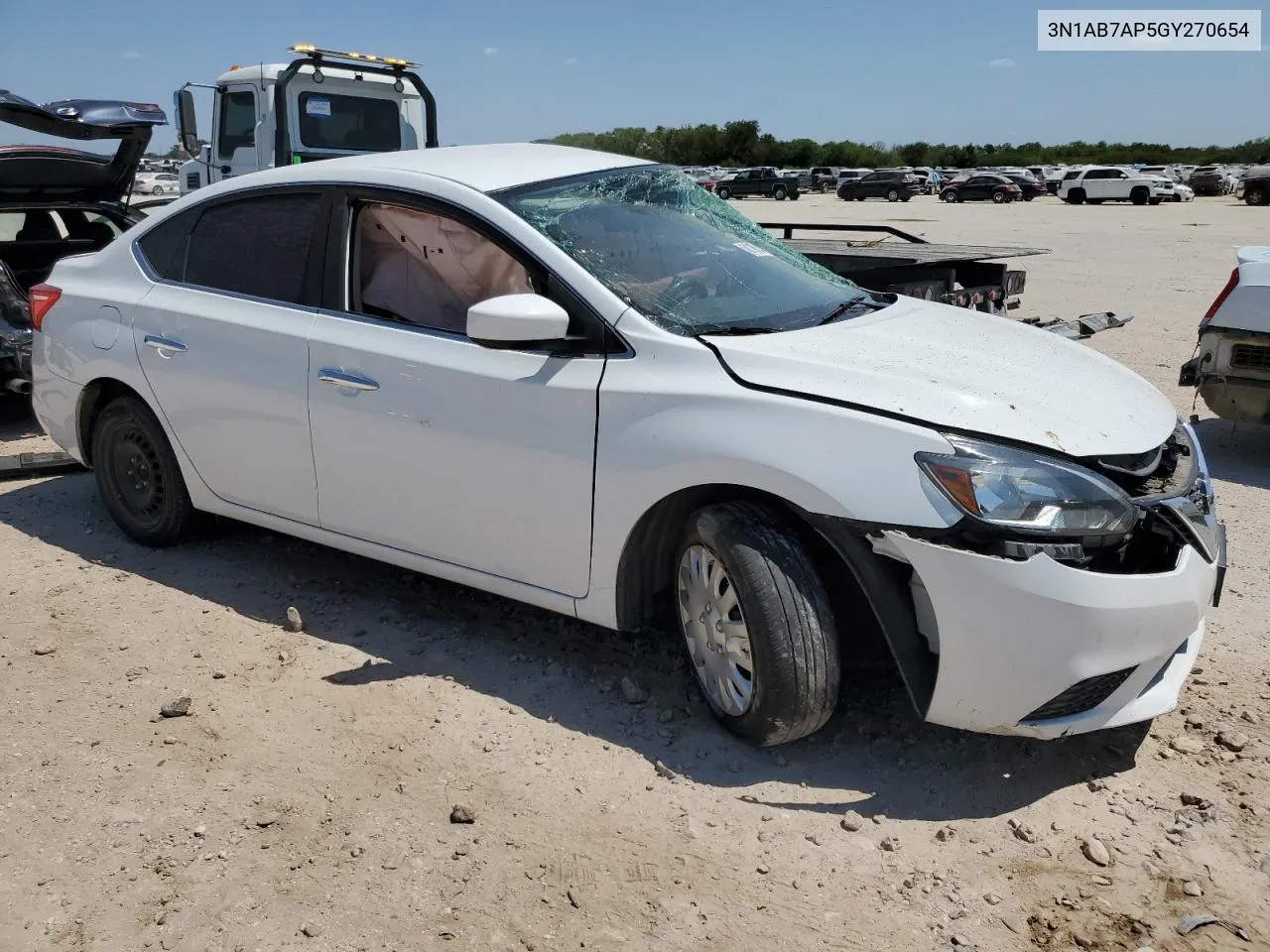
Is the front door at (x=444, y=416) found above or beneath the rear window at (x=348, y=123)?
beneath

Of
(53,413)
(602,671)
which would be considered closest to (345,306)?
(602,671)

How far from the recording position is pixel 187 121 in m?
11.0

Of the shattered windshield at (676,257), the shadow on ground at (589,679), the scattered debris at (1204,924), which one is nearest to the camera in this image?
the scattered debris at (1204,924)

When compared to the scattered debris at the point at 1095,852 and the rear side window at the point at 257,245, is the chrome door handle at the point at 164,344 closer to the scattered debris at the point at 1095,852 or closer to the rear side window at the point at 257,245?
the rear side window at the point at 257,245

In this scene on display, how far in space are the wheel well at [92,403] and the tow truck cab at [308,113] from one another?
22.0ft

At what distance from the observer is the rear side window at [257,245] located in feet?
14.0

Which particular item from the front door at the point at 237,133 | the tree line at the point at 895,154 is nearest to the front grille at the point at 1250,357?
the front door at the point at 237,133

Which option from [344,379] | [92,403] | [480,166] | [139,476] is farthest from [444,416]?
[92,403]

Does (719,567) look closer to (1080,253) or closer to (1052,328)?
(1052,328)

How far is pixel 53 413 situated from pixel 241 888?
3.27m

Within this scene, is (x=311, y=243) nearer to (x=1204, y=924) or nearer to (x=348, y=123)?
(x=1204, y=924)

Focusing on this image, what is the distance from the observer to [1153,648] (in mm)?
2918

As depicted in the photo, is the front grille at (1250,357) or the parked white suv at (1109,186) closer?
the front grille at (1250,357)

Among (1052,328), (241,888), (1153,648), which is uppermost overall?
(1052,328)
